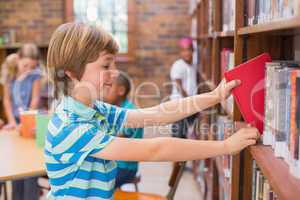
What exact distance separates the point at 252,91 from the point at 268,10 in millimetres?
280

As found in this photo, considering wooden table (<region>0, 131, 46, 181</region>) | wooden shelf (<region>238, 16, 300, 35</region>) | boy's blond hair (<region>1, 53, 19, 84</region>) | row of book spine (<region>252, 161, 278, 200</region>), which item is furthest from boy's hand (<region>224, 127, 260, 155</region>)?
boy's blond hair (<region>1, 53, 19, 84</region>)

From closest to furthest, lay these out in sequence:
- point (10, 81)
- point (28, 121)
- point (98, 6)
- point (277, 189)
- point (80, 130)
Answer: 1. point (277, 189)
2. point (80, 130)
3. point (28, 121)
4. point (10, 81)
5. point (98, 6)

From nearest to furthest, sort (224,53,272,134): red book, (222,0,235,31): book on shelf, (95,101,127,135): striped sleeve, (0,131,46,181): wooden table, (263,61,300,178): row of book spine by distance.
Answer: (263,61,300,178): row of book spine → (224,53,272,134): red book → (95,101,127,135): striped sleeve → (0,131,46,181): wooden table → (222,0,235,31): book on shelf

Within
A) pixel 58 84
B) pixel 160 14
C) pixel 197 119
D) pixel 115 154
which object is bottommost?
pixel 197 119

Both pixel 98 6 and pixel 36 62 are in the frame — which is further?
pixel 98 6

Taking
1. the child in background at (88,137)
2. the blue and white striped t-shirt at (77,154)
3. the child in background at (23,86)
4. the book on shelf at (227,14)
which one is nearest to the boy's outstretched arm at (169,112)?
the child in background at (88,137)

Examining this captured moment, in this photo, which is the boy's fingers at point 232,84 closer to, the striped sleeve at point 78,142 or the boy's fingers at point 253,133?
the boy's fingers at point 253,133

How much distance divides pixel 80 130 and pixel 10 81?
2.53 meters

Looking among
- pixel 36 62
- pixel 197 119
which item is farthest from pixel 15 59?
pixel 197 119

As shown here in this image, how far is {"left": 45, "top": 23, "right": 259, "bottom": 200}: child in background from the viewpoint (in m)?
1.37

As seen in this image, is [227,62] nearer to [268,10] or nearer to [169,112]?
[169,112]

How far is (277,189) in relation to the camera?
1.02 meters

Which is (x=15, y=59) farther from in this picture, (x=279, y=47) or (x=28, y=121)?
(x=279, y=47)

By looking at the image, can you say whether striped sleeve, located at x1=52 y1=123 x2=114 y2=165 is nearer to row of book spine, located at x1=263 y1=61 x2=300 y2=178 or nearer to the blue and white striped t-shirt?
the blue and white striped t-shirt
